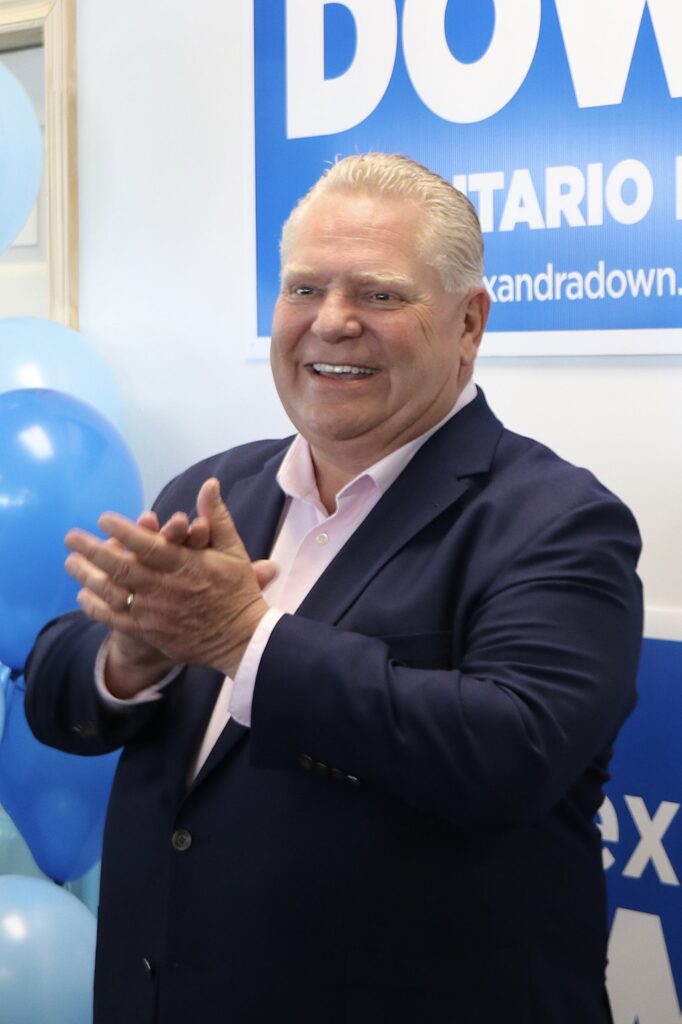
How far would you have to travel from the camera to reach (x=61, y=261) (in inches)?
111

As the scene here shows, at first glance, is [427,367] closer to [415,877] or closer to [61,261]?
[415,877]

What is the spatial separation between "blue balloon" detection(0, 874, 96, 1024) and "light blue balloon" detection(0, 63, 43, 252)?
1.30 m

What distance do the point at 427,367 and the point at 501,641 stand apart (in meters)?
0.38

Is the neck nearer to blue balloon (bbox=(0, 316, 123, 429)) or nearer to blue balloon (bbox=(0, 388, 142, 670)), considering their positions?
blue balloon (bbox=(0, 388, 142, 670))

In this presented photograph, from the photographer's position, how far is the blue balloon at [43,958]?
2.04m

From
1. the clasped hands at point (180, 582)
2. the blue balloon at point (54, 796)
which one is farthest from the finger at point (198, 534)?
the blue balloon at point (54, 796)

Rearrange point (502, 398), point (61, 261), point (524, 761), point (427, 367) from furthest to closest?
point (61, 261) → point (502, 398) → point (427, 367) → point (524, 761)

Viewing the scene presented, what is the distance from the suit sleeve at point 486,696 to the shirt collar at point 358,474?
0.74ft

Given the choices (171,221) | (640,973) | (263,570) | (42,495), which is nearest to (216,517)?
(263,570)

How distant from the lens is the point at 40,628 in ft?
6.76

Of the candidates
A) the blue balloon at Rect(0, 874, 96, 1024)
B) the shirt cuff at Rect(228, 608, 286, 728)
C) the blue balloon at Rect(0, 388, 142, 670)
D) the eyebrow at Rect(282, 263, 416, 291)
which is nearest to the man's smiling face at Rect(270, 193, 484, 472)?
the eyebrow at Rect(282, 263, 416, 291)

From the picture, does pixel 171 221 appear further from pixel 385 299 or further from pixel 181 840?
pixel 181 840

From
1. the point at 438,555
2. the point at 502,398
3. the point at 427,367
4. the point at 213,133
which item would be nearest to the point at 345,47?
the point at 213,133

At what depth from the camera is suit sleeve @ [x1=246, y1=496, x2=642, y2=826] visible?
115cm
